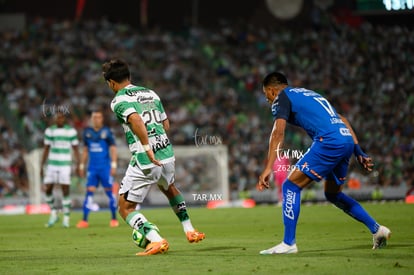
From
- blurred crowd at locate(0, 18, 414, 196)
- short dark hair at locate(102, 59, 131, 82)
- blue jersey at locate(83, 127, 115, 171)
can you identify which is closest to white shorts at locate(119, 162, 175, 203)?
short dark hair at locate(102, 59, 131, 82)

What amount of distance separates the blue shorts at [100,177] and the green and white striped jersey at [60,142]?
25.3 inches

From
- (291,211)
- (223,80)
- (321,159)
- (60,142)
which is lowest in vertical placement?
(223,80)

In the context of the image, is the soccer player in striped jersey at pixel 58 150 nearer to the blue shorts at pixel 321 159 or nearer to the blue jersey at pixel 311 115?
the blue jersey at pixel 311 115

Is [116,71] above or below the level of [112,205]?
above

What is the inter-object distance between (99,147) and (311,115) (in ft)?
34.5

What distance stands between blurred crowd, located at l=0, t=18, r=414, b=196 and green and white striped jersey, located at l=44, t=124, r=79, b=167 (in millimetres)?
11427

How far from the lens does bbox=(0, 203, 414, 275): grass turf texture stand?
9.47 m

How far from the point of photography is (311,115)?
36.3ft

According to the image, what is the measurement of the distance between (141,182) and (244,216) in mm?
11040

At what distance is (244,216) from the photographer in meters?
22.4

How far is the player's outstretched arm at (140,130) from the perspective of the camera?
11.3 metres

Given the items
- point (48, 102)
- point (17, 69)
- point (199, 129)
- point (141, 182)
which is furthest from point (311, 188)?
point (141, 182)

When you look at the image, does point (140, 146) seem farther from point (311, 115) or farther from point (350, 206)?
point (350, 206)

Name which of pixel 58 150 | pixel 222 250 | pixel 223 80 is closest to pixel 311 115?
pixel 222 250
